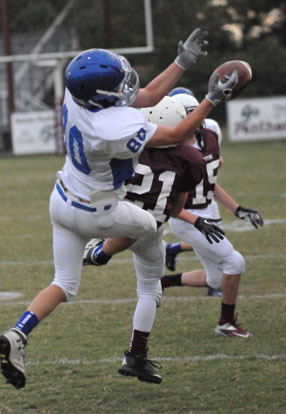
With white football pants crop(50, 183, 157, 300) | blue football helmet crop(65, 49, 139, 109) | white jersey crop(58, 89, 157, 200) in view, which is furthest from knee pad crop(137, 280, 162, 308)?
blue football helmet crop(65, 49, 139, 109)

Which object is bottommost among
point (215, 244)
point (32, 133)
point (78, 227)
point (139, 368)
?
point (32, 133)

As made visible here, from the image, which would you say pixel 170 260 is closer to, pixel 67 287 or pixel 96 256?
pixel 96 256

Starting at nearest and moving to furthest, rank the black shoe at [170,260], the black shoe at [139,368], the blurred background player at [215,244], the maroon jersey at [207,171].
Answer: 1. the black shoe at [139,368]
2. the blurred background player at [215,244]
3. the maroon jersey at [207,171]
4. the black shoe at [170,260]

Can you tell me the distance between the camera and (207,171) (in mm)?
5332

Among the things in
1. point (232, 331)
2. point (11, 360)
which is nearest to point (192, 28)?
point (232, 331)

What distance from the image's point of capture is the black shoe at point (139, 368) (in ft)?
13.4

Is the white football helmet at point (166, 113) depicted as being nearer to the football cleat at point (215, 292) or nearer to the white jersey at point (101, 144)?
the white jersey at point (101, 144)

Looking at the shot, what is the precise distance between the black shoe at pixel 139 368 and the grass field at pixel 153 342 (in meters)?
0.08

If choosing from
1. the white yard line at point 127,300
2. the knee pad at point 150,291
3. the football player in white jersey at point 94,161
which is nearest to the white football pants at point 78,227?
the football player in white jersey at point 94,161

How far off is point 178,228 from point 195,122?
6.49 ft

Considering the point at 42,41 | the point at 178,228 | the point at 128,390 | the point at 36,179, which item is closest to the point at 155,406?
the point at 128,390

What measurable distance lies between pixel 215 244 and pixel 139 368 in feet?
4.49

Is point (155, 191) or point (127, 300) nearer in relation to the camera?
point (155, 191)

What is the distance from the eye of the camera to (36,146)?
22.3m
